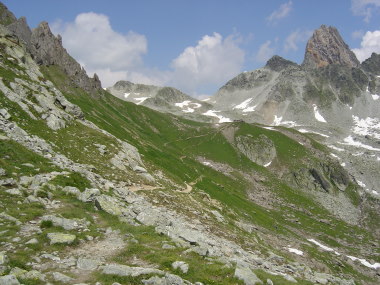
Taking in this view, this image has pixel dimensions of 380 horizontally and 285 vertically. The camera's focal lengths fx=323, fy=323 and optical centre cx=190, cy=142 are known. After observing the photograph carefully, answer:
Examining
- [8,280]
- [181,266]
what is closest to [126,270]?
[181,266]

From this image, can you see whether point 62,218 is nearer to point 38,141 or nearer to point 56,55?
point 38,141

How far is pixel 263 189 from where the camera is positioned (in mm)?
155000

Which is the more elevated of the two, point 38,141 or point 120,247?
point 38,141

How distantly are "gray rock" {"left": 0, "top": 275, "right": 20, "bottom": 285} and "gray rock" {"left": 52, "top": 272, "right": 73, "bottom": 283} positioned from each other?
2.09 m

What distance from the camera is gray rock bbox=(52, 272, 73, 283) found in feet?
55.0

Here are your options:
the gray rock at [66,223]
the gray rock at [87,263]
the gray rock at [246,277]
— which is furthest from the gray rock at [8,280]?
the gray rock at [246,277]

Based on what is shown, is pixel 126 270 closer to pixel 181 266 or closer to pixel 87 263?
pixel 87 263

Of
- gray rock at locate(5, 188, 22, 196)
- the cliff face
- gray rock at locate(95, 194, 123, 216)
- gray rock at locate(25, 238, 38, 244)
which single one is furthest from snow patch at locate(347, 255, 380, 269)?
the cliff face

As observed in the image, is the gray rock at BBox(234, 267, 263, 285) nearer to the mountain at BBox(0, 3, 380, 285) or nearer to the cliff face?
the mountain at BBox(0, 3, 380, 285)

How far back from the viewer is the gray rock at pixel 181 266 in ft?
64.7

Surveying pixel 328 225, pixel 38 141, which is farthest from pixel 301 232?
pixel 38 141

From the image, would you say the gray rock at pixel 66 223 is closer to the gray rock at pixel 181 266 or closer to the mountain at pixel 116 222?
the mountain at pixel 116 222

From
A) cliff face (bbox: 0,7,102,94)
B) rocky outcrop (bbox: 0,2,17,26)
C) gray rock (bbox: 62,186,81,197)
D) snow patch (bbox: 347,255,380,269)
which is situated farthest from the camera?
cliff face (bbox: 0,7,102,94)

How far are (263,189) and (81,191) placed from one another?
131111 mm
